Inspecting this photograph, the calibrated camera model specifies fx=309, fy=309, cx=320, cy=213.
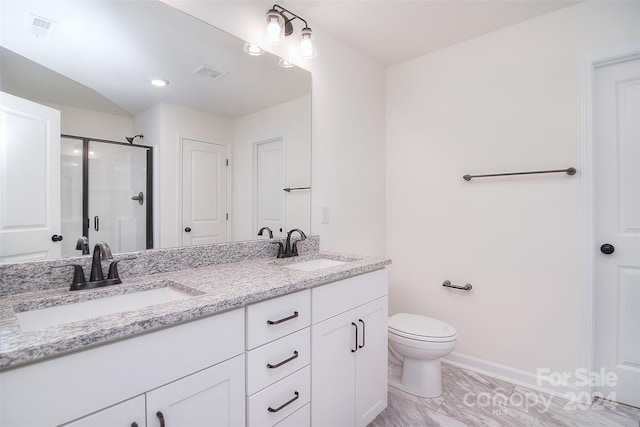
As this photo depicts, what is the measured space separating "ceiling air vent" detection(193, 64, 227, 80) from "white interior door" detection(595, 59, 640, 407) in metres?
2.18

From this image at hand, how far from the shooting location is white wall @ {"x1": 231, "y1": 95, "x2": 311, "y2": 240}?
1680 mm

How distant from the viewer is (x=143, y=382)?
78cm

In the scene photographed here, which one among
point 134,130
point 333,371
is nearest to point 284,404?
point 333,371

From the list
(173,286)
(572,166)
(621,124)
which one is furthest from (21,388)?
(621,124)

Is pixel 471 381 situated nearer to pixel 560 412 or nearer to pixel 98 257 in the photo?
pixel 560 412

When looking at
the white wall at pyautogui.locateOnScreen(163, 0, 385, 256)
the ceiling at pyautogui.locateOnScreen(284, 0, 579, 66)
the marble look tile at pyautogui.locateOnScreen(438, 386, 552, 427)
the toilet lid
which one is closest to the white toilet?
the toilet lid

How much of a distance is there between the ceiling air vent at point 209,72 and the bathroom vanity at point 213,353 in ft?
3.09

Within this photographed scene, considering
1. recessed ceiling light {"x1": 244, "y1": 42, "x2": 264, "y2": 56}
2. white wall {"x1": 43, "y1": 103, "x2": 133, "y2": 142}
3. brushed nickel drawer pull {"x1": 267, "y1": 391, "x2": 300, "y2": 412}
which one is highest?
recessed ceiling light {"x1": 244, "y1": 42, "x2": 264, "y2": 56}

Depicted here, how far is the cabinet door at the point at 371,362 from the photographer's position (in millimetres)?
1521

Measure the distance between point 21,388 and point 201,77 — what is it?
4.46 ft

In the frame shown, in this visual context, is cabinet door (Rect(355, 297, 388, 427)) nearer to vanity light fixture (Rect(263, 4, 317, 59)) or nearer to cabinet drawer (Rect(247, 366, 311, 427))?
cabinet drawer (Rect(247, 366, 311, 427))

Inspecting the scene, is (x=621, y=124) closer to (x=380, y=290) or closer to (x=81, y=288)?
(x=380, y=290)

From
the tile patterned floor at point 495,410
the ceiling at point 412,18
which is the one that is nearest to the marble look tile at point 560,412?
the tile patterned floor at point 495,410

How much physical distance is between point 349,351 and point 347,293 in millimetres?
275
